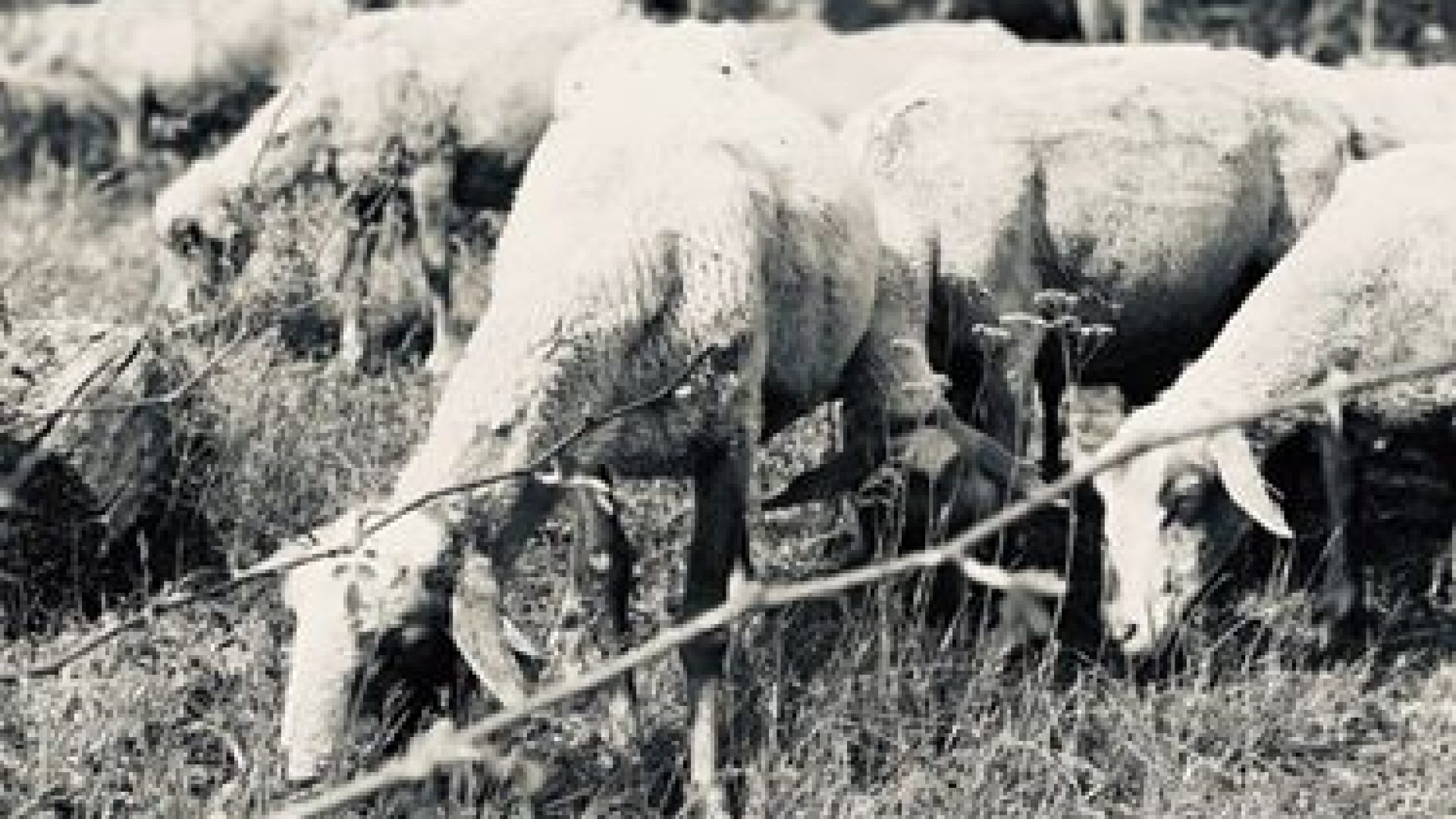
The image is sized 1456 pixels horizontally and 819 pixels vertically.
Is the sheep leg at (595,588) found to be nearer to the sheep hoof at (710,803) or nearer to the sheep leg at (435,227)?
the sheep hoof at (710,803)

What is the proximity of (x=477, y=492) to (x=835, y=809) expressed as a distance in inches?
43.2

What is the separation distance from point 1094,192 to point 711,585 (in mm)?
2054

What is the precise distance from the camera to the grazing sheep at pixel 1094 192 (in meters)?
5.97

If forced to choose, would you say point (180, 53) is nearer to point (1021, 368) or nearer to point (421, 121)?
point (421, 121)

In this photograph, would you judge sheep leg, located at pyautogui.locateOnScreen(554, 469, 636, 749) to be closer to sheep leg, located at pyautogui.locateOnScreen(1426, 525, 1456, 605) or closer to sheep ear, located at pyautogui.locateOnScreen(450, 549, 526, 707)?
sheep ear, located at pyautogui.locateOnScreen(450, 549, 526, 707)

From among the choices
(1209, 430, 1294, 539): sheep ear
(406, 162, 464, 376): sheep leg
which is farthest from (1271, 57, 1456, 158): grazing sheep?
(406, 162, 464, 376): sheep leg

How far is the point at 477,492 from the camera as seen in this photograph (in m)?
4.30

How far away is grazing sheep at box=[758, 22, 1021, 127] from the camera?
26.7 feet

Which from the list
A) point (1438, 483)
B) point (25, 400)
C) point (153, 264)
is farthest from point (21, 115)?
point (1438, 483)

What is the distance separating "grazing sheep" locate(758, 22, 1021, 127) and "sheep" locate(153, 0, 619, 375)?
910 millimetres

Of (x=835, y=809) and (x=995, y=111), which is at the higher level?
(x=995, y=111)

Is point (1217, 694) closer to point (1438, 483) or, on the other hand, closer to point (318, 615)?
point (1438, 483)

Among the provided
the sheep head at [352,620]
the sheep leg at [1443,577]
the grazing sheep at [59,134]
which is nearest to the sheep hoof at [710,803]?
the sheep head at [352,620]

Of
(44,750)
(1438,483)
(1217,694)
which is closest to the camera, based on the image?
(44,750)
